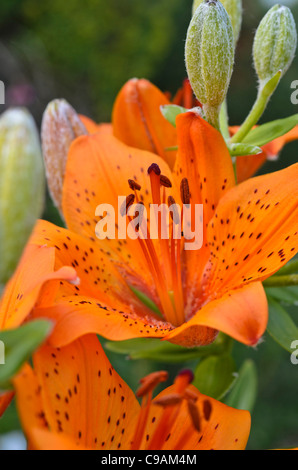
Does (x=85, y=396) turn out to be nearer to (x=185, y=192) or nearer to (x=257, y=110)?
(x=185, y=192)

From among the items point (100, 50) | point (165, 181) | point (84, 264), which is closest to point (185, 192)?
point (165, 181)

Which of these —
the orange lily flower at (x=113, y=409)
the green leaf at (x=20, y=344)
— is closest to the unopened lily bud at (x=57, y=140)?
the orange lily flower at (x=113, y=409)

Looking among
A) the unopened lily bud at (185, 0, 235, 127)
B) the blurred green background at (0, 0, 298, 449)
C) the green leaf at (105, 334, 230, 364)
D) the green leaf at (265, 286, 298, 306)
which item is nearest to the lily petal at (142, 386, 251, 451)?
the green leaf at (105, 334, 230, 364)

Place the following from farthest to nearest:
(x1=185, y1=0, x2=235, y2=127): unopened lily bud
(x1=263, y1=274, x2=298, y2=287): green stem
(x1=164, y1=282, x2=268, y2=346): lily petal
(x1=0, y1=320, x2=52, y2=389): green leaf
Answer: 1. (x1=263, y1=274, x2=298, y2=287): green stem
2. (x1=185, y1=0, x2=235, y2=127): unopened lily bud
3. (x1=164, y1=282, x2=268, y2=346): lily petal
4. (x1=0, y1=320, x2=52, y2=389): green leaf

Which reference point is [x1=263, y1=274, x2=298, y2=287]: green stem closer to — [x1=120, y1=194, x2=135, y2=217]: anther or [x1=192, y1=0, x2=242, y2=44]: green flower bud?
[x1=120, y1=194, x2=135, y2=217]: anther

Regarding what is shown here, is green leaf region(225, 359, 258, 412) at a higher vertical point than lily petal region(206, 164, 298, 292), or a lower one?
lower
